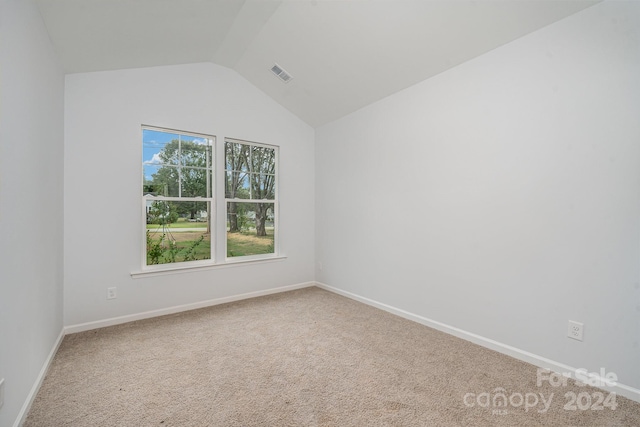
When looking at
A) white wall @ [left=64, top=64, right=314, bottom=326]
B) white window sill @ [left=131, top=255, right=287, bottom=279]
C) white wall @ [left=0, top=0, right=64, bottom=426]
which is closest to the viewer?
white wall @ [left=0, top=0, right=64, bottom=426]

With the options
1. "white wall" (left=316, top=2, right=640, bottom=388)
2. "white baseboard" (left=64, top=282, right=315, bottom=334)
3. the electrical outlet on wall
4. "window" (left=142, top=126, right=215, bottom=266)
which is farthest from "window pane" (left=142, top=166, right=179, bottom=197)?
the electrical outlet on wall

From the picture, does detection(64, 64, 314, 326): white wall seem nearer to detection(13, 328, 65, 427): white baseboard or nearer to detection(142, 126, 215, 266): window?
detection(142, 126, 215, 266): window

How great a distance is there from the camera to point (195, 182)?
11.7 feet

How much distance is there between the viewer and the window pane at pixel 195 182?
3.51m

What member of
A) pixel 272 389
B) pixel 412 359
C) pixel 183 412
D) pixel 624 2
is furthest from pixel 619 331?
pixel 183 412

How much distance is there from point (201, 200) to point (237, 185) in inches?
21.4

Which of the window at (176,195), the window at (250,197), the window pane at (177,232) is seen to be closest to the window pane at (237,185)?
the window at (250,197)

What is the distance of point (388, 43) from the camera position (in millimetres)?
2678

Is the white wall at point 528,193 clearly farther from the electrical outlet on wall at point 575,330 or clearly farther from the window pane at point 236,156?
the window pane at point 236,156

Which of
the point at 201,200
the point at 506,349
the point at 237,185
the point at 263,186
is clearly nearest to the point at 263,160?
the point at 263,186

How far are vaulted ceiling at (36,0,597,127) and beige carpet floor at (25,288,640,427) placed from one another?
260 centimetres

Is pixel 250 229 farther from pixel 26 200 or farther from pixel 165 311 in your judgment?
pixel 26 200

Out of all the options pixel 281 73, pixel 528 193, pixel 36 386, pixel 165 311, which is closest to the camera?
pixel 36 386

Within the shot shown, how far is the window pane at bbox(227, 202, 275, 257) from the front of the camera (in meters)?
3.89
